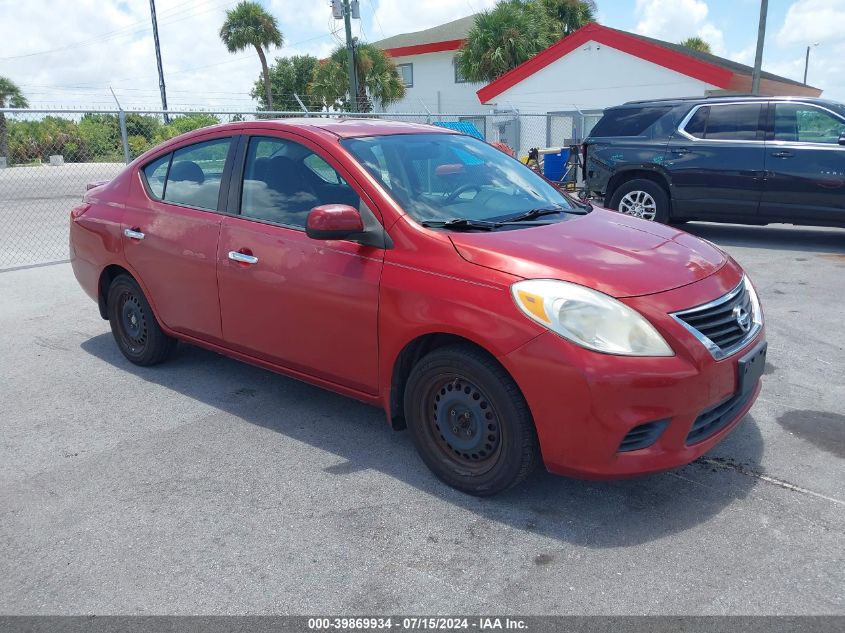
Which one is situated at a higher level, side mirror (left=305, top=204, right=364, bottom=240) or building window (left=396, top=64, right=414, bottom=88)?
building window (left=396, top=64, right=414, bottom=88)

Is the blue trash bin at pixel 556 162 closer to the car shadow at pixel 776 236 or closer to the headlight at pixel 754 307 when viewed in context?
the car shadow at pixel 776 236

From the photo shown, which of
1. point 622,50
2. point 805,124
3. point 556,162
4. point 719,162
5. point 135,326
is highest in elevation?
point 622,50

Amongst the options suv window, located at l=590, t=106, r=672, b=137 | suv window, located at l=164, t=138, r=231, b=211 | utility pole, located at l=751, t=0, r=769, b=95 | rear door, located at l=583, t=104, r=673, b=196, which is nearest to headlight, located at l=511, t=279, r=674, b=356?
suv window, located at l=164, t=138, r=231, b=211

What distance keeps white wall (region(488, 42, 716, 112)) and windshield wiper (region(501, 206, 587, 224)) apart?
889 inches

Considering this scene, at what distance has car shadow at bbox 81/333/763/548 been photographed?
3137mm

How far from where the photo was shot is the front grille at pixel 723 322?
3037 millimetres

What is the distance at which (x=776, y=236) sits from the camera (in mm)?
10273

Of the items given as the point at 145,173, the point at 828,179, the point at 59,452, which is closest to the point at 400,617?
the point at 59,452

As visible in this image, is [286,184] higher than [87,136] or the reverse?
the reverse

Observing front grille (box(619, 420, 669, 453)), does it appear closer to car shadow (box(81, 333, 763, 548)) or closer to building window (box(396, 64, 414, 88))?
car shadow (box(81, 333, 763, 548))

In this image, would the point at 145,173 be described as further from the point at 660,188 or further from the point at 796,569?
the point at 660,188

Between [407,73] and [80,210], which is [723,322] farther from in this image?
[407,73]

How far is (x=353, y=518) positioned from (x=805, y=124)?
8.21 metres

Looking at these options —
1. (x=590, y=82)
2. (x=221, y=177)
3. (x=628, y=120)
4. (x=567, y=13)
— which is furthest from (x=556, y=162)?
(x=567, y=13)
